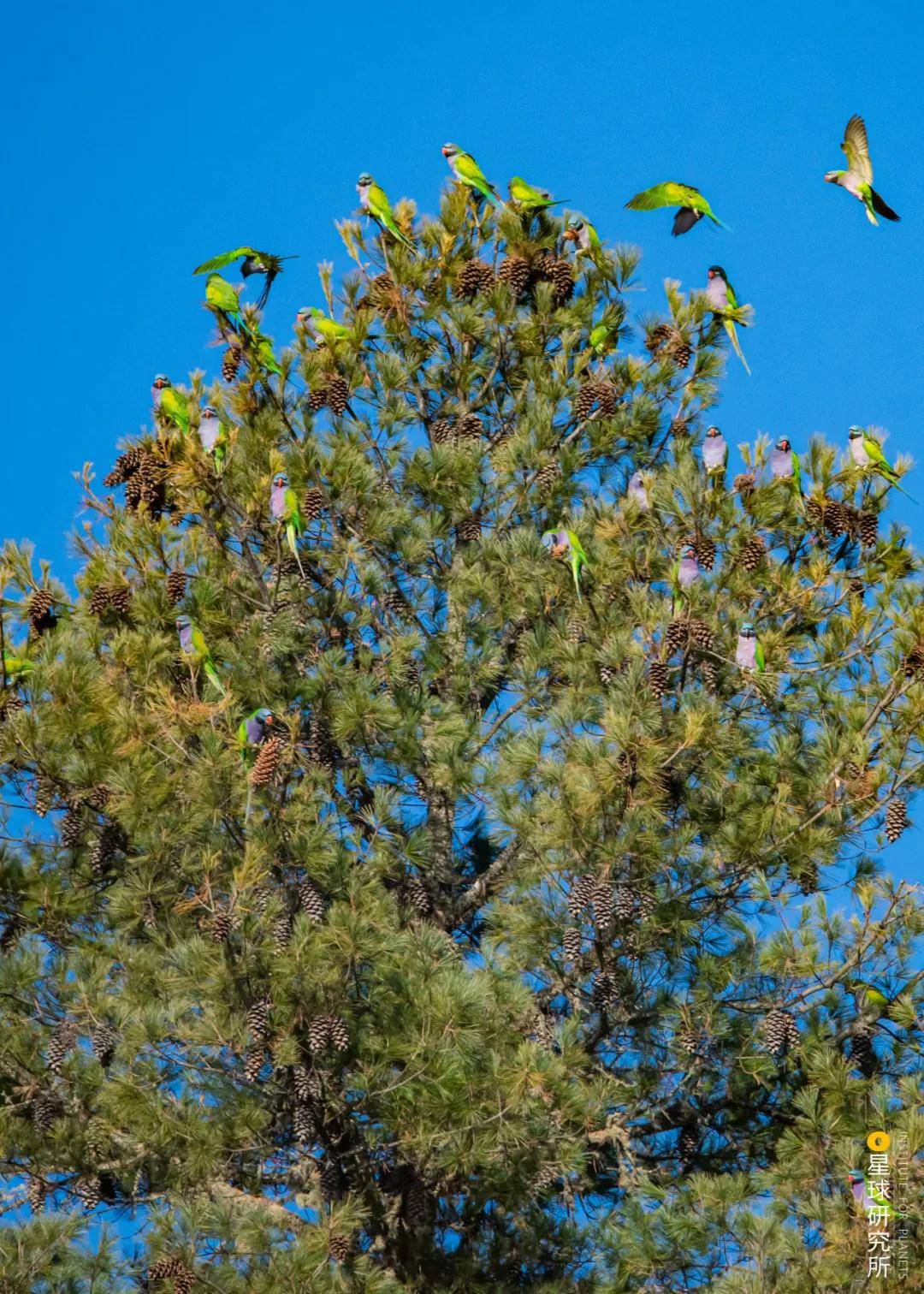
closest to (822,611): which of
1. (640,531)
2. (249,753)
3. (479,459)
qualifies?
(640,531)

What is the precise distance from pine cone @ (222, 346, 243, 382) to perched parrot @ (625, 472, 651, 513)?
1828mm

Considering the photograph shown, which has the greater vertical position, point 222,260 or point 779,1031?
point 222,260

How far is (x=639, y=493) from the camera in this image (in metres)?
7.27

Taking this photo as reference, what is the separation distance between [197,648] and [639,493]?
197 centimetres

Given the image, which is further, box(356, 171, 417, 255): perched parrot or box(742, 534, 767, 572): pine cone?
box(356, 171, 417, 255): perched parrot

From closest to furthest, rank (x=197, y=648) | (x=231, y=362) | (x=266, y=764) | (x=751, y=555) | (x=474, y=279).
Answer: (x=266, y=764) < (x=197, y=648) < (x=751, y=555) < (x=231, y=362) < (x=474, y=279)

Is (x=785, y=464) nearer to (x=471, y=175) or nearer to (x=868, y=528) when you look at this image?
(x=868, y=528)

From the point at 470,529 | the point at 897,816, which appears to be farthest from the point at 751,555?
the point at 470,529

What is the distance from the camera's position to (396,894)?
273 inches

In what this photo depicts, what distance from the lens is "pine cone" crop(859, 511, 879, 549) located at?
23.2 ft

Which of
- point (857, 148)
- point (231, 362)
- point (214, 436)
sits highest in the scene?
point (857, 148)

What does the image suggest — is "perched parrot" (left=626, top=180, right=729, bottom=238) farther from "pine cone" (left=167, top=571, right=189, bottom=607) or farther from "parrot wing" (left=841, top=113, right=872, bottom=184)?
"pine cone" (left=167, top=571, right=189, bottom=607)

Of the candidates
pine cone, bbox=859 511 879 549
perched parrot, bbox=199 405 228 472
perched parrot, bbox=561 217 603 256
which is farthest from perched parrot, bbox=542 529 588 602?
perched parrot, bbox=561 217 603 256

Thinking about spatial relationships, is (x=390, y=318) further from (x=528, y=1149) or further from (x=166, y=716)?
(x=528, y=1149)
